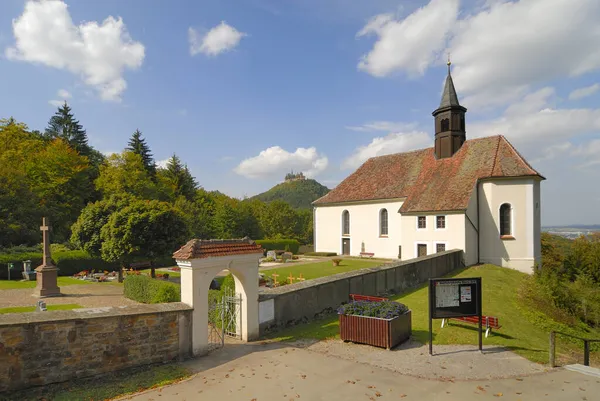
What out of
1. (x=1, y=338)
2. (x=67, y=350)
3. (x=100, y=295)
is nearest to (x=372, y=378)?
(x=67, y=350)

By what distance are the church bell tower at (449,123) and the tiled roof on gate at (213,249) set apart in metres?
26.8

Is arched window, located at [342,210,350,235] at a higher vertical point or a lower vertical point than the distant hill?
lower

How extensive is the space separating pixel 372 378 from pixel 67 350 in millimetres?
6378

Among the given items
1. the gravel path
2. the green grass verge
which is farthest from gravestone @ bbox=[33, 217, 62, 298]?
the gravel path

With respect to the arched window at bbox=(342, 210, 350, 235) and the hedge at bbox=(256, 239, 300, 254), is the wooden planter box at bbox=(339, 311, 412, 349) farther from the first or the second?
the hedge at bbox=(256, 239, 300, 254)

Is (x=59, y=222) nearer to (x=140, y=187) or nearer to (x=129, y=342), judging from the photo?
(x=140, y=187)

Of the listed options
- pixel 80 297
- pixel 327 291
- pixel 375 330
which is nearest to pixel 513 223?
pixel 327 291

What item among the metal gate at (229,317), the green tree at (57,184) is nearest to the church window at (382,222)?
the metal gate at (229,317)

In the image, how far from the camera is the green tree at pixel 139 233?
21500 mm

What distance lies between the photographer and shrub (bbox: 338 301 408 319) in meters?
9.86

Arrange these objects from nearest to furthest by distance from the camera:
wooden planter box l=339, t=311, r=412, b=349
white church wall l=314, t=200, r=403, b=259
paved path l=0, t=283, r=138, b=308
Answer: wooden planter box l=339, t=311, r=412, b=349
paved path l=0, t=283, r=138, b=308
white church wall l=314, t=200, r=403, b=259

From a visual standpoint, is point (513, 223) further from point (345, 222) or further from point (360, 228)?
point (345, 222)

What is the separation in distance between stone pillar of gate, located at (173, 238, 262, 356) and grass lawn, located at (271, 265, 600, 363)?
1360mm

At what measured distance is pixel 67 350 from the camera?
7.20 meters
